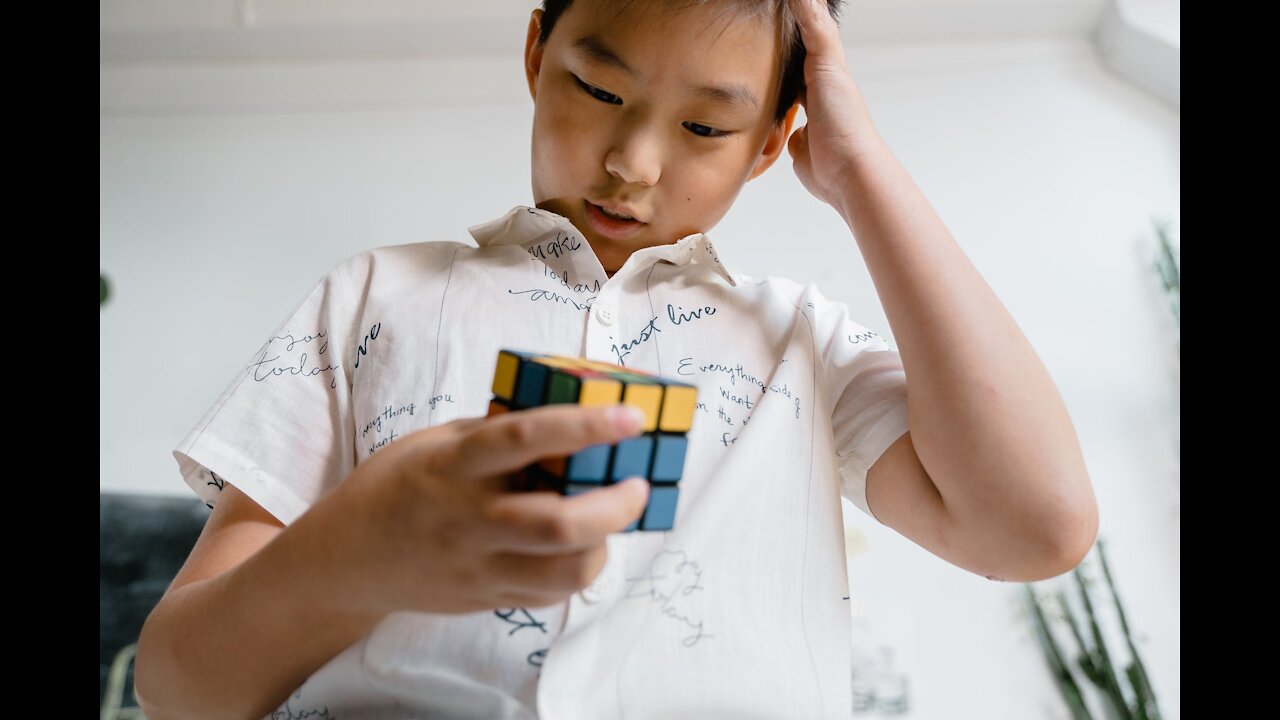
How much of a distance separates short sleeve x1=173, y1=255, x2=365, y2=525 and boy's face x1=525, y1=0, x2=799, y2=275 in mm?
194

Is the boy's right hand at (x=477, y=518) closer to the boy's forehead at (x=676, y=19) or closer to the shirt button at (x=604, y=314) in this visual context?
the shirt button at (x=604, y=314)

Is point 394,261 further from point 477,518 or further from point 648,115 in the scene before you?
point 477,518

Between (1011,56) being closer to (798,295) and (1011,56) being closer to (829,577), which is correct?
(798,295)

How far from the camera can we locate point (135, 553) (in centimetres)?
212

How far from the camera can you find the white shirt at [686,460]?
1.65 ft

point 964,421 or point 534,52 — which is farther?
point 534,52

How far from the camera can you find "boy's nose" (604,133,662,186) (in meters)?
0.65

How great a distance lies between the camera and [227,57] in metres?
2.39

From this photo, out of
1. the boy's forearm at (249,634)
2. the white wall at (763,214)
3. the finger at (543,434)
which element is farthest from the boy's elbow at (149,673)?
the white wall at (763,214)

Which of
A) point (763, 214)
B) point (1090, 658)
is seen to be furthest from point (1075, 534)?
point (763, 214)

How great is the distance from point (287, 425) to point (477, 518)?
0.29 m

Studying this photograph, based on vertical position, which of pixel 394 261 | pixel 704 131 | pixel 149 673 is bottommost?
pixel 149 673

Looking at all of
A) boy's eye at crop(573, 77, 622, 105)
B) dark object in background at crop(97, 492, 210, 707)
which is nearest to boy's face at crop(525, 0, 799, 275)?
boy's eye at crop(573, 77, 622, 105)

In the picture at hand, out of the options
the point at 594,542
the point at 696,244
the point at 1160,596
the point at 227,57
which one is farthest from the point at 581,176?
the point at 227,57
